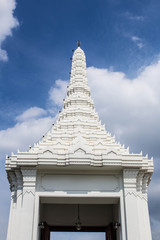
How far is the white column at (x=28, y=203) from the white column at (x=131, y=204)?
4.68m

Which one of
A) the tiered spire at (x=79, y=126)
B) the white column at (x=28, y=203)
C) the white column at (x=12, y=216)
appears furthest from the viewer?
the tiered spire at (x=79, y=126)

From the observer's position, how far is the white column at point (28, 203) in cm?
1393

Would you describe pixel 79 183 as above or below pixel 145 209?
above

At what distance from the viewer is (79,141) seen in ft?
52.3

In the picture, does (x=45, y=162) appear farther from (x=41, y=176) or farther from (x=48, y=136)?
(x=48, y=136)

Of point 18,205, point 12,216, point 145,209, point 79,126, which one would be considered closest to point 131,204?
point 145,209

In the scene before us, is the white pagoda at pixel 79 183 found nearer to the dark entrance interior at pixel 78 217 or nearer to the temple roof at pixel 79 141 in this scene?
the temple roof at pixel 79 141

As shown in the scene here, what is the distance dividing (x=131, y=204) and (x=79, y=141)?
4210 millimetres

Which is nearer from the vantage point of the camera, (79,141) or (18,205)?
(18,205)

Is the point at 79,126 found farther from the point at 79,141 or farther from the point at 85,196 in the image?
the point at 85,196

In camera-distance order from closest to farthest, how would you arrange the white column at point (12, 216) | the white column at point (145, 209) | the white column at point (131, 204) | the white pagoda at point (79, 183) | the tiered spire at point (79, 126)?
the white column at point (131, 204) < the white column at point (12, 216) < the white pagoda at point (79, 183) < the white column at point (145, 209) < the tiered spire at point (79, 126)

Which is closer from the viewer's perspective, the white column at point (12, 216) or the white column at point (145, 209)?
the white column at point (12, 216)

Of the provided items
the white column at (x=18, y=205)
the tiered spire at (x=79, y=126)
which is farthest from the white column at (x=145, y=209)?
the white column at (x=18, y=205)

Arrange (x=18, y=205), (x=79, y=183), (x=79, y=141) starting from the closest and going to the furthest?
(x=18, y=205) < (x=79, y=183) < (x=79, y=141)
